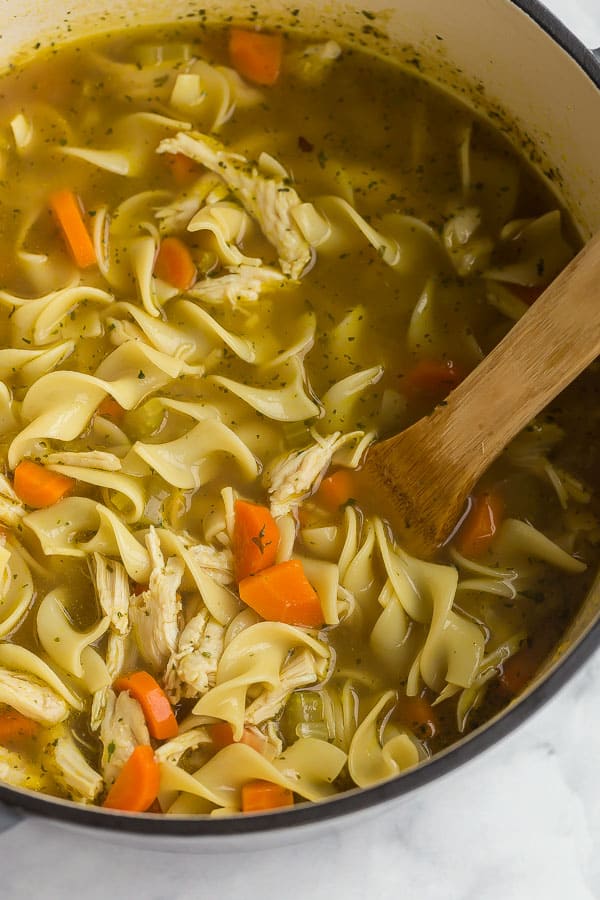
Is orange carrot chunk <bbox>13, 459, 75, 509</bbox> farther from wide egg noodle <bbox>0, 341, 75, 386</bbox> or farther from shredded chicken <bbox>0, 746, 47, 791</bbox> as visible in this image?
shredded chicken <bbox>0, 746, 47, 791</bbox>

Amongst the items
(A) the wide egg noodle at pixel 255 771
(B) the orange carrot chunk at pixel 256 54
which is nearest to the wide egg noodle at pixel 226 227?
(B) the orange carrot chunk at pixel 256 54

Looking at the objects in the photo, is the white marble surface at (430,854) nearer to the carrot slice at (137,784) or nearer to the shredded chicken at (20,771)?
the shredded chicken at (20,771)

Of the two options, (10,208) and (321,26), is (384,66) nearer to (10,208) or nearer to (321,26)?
(321,26)

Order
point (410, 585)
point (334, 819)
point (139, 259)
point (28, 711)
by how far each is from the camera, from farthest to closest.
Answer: point (139, 259)
point (410, 585)
point (28, 711)
point (334, 819)

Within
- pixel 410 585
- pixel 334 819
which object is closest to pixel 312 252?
pixel 410 585

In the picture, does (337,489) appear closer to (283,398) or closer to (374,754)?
(283,398)

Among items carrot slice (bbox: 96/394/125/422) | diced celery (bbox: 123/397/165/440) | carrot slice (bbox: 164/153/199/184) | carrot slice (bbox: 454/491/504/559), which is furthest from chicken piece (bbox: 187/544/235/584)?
carrot slice (bbox: 164/153/199/184)

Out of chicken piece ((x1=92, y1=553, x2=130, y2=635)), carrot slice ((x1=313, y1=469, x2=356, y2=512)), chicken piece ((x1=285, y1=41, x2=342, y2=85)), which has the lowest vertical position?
chicken piece ((x1=92, y1=553, x2=130, y2=635))
